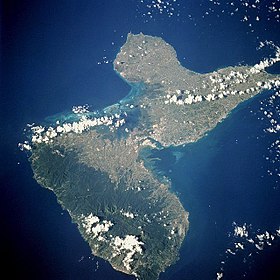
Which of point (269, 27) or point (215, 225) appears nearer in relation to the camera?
point (215, 225)

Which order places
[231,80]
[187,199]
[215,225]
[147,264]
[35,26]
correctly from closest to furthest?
[147,264] → [215,225] → [187,199] → [231,80] → [35,26]

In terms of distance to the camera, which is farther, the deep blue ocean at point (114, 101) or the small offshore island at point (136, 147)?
the small offshore island at point (136, 147)

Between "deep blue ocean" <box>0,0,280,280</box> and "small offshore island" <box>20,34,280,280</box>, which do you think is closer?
"deep blue ocean" <box>0,0,280,280</box>

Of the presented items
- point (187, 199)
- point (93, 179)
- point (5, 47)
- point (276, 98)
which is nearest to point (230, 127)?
point (276, 98)

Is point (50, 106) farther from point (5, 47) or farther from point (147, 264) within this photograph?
point (147, 264)
